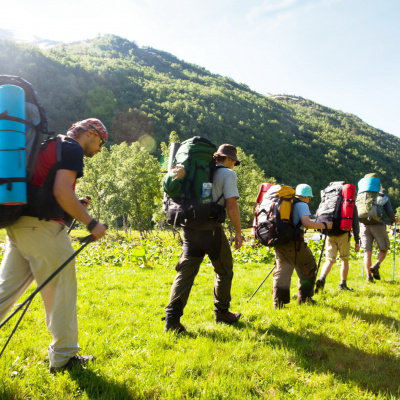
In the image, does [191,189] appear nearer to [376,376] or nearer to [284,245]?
[284,245]

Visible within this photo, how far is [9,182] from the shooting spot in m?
2.52

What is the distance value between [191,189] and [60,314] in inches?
78.3

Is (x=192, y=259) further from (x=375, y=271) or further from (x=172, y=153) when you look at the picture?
(x=375, y=271)

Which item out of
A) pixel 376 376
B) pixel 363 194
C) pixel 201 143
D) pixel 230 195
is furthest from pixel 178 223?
pixel 363 194

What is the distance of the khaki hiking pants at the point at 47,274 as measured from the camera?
285cm

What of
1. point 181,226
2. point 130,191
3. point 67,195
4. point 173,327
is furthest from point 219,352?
point 130,191

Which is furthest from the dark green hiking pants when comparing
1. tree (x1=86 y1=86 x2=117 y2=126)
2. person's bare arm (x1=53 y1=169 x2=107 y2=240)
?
tree (x1=86 y1=86 x2=117 y2=126)

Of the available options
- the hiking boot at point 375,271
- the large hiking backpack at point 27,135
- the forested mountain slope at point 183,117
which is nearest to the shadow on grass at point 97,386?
the large hiking backpack at point 27,135

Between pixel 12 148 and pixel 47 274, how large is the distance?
118 centimetres

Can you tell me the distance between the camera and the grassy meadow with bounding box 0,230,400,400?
2.87 m

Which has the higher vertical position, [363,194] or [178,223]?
[363,194]

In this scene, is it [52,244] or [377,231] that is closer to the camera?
[52,244]

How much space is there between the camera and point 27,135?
2.73 metres

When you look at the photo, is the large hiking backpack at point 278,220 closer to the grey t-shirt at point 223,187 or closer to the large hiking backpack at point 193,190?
the grey t-shirt at point 223,187
